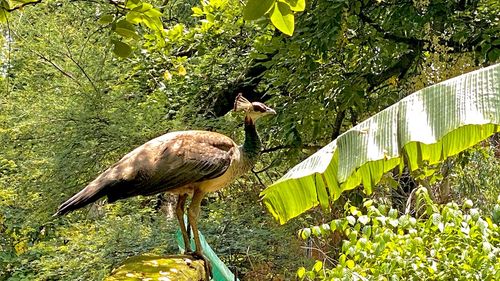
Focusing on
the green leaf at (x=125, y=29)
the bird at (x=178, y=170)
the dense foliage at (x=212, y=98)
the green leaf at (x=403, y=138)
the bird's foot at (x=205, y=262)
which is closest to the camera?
the green leaf at (x=403, y=138)

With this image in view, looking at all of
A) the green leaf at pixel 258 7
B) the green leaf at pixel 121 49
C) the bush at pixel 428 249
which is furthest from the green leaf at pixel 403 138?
the green leaf at pixel 258 7

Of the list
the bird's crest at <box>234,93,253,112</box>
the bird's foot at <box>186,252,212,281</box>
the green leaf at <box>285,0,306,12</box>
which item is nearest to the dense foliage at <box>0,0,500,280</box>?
the bird's crest at <box>234,93,253,112</box>

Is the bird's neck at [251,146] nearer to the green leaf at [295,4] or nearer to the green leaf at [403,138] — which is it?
the green leaf at [403,138]

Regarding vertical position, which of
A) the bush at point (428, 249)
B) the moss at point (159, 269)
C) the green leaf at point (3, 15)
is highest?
the green leaf at point (3, 15)

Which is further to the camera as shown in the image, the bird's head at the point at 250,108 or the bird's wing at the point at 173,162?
the bird's head at the point at 250,108

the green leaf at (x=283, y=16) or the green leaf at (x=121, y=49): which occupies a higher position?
the green leaf at (x=283, y=16)

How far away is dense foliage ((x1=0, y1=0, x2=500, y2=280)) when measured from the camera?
5.38 meters

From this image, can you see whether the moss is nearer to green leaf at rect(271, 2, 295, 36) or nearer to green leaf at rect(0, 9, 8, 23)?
green leaf at rect(0, 9, 8, 23)

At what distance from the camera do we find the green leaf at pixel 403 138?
2559mm

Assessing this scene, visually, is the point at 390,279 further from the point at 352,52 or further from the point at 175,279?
the point at 352,52

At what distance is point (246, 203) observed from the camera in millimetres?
6820

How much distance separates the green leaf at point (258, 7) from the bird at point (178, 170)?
227 centimetres

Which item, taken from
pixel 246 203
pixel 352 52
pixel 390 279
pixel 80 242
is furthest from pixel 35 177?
pixel 390 279

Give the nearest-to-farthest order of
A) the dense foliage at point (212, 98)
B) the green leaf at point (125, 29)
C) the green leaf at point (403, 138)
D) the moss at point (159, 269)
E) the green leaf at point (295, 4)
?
the green leaf at point (295, 4) < the green leaf at point (403, 138) < the green leaf at point (125, 29) < the moss at point (159, 269) < the dense foliage at point (212, 98)
